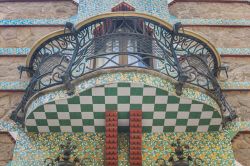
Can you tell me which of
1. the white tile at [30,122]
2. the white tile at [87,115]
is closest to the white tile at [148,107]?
the white tile at [87,115]

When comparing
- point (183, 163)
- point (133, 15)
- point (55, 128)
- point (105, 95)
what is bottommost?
point (183, 163)

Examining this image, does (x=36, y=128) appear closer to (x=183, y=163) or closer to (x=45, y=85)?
(x=45, y=85)

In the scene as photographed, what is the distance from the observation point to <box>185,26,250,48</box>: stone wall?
27.2 ft

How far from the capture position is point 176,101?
20.8 ft

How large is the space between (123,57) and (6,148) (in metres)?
2.17

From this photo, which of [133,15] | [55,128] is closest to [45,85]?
[55,128]

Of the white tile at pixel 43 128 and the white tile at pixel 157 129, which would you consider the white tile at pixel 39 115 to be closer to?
the white tile at pixel 43 128

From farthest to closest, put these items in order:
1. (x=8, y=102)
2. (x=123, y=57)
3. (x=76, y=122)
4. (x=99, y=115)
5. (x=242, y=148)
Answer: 1. (x=8, y=102)
2. (x=123, y=57)
3. (x=242, y=148)
4. (x=76, y=122)
5. (x=99, y=115)

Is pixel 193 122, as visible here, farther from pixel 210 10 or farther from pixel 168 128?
pixel 210 10

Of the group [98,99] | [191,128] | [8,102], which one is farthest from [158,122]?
[8,102]

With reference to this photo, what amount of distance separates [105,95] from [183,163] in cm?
136

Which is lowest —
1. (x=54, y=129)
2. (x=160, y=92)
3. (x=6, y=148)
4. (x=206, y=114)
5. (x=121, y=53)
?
(x=6, y=148)

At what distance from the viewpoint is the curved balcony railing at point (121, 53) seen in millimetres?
6539

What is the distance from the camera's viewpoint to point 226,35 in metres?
8.48
